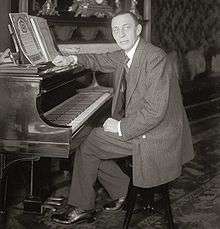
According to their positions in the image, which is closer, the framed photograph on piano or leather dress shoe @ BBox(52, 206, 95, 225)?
leather dress shoe @ BBox(52, 206, 95, 225)

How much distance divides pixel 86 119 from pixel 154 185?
62 cm

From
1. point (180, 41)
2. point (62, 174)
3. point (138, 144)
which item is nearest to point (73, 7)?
point (62, 174)

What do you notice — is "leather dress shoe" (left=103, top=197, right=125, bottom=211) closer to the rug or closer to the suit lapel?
the rug

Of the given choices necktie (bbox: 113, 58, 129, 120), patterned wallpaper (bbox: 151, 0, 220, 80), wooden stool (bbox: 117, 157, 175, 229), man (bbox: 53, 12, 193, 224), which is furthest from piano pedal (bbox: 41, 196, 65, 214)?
patterned wallpaper (bbox: 151, 0, 220, 80)

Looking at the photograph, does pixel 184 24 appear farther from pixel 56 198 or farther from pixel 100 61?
pixel 56 198

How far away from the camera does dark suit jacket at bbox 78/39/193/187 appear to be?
2854 millimetres

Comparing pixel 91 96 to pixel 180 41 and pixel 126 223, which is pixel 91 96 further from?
pixel 180 41

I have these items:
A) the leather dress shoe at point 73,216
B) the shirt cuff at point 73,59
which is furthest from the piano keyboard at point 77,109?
the leather dress shoe at point 73,216

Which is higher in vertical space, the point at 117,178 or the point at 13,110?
the point at 13,110

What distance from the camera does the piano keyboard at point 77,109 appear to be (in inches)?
118

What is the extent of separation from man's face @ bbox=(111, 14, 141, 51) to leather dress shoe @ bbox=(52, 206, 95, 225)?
1.25 m

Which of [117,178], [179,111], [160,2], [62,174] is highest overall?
[160,2]

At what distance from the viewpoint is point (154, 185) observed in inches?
115

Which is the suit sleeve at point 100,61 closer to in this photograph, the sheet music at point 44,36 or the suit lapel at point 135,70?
the sheet music at point 44,36
